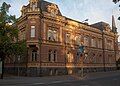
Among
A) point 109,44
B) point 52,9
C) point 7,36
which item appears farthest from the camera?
point 109,44

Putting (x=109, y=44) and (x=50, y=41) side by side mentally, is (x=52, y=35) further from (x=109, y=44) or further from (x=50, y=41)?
(x=109, y=44)

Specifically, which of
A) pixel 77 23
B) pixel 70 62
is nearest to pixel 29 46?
pixel 70 62

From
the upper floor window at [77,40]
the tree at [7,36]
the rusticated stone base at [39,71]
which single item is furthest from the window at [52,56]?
the tree at [7,36]

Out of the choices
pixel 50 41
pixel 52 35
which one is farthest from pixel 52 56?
pixel 52 35

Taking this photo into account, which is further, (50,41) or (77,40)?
(77,40)

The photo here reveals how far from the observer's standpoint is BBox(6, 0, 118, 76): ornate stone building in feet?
123

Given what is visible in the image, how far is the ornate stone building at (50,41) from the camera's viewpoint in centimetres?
3734

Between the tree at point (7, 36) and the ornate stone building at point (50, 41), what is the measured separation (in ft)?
20.2

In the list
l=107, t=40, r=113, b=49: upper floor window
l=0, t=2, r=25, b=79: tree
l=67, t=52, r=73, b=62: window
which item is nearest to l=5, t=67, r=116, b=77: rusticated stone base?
l=67, t=52, r=73, b=62: window

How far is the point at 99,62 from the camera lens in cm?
5394

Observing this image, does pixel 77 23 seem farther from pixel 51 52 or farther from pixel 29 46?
pixel 29 46

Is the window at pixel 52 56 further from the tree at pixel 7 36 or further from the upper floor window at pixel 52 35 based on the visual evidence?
the tree at pixel 7 36

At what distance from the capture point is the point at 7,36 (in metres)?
30.2

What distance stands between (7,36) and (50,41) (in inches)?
430
